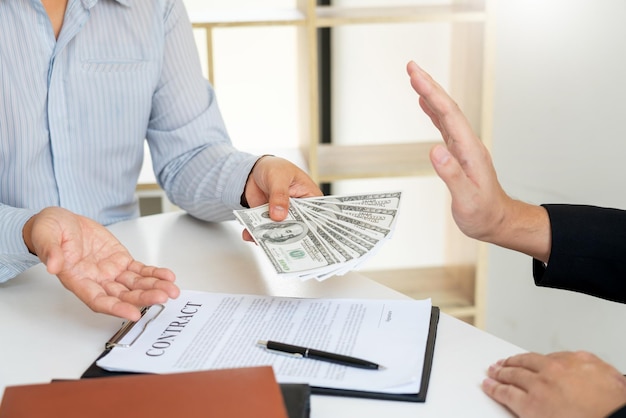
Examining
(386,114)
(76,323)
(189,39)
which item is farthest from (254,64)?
(76,323)

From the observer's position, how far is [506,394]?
767 millimetres

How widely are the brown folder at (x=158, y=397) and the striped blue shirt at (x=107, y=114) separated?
2.36 feet

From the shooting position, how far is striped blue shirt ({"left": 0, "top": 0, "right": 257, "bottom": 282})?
55.1 inches

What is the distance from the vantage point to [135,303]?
0.96 meters

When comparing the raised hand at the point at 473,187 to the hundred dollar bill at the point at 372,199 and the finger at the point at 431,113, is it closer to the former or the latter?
the finger at the point at 431,113

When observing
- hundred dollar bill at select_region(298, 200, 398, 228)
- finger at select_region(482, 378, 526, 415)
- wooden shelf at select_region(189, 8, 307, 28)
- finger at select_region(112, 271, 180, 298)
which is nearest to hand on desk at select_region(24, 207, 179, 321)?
finger at select_region(112, 271, 180, 298)

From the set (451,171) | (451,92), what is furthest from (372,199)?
(451,92)

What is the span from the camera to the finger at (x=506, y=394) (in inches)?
29.6

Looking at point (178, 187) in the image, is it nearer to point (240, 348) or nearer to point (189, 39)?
point (189, 39)

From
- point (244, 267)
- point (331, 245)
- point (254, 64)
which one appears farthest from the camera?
point (254, 64)

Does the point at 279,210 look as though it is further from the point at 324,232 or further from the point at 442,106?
the point at 442,106

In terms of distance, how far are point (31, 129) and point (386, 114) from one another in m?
1.86

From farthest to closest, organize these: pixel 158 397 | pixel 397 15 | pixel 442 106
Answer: pixel 397 15 → pixel 442 106 → pixel 158 397

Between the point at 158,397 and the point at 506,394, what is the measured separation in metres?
0.36
